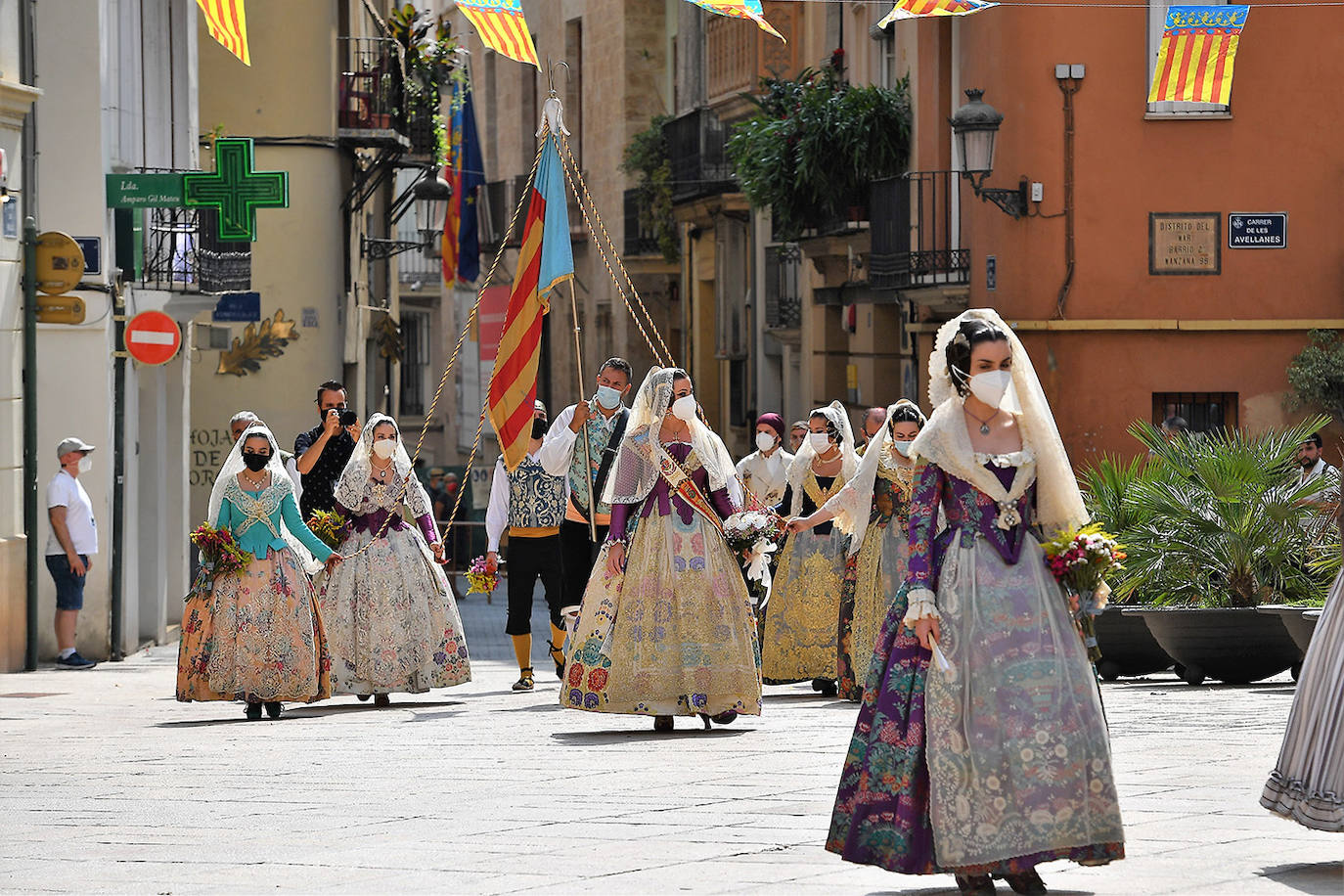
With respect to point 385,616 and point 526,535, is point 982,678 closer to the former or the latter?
point 385,616

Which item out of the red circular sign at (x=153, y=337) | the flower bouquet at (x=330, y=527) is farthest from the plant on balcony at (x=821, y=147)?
the flower bouquet at (x=330, y=527)

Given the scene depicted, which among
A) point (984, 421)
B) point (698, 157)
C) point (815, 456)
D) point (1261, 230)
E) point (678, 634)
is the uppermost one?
point (698, 157)

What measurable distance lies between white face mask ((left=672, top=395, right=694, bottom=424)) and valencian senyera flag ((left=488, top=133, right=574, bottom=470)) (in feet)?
10.6

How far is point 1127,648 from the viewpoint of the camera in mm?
15375

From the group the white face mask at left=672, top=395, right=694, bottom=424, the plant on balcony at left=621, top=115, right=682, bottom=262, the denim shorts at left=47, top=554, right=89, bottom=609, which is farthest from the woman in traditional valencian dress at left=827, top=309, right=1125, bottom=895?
the plant on balcony at left=621, top=115, right=682, bottom=262

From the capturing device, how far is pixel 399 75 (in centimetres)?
3238

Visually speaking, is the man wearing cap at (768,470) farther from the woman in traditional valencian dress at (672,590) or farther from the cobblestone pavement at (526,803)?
the woman in traditional valencian dress at (672,590)

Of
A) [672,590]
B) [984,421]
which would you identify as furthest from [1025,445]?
[672,590]

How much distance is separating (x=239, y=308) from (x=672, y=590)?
15.8m

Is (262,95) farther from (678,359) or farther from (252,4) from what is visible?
(678,359)

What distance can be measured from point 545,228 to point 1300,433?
16.3 feet

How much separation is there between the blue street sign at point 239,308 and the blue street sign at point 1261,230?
10.7m

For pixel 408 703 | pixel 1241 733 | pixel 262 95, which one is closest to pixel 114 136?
pixel 408 703

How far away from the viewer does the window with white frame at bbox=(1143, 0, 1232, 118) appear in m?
23.2
